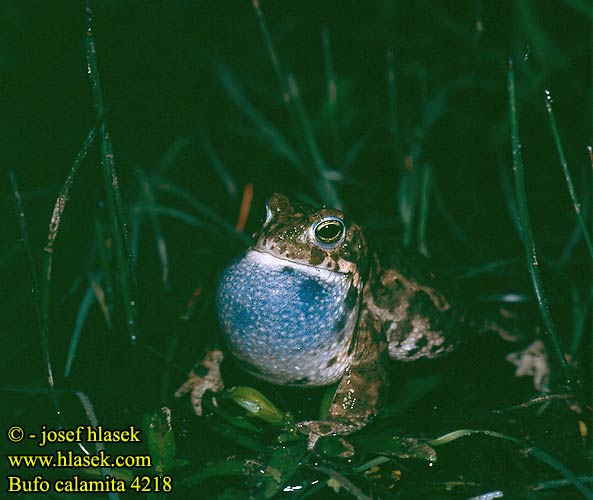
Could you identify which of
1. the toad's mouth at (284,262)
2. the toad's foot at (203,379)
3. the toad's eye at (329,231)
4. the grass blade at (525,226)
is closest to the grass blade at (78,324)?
the toad's foot at (203,379)

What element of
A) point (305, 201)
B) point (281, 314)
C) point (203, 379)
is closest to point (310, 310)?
point (281, 314)

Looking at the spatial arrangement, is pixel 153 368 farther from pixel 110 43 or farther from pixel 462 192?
pixel 110 43

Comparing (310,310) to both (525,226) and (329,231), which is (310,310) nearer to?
(329,231)

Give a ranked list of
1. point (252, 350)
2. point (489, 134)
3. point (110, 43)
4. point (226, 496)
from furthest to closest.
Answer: point (110, 43), point (489, 134), point (252, 350), point (226, 496)

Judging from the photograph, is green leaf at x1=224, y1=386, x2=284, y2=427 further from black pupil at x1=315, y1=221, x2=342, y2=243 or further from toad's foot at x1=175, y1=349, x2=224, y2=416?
black pupil at x1=315, y1=221, x2=342, y2=243

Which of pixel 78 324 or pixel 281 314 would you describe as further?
pixel 78 324

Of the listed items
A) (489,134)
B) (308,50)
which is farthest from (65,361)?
(308,50)
